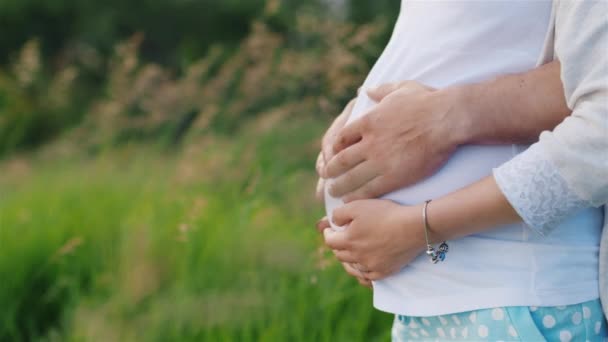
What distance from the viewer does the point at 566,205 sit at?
3.16 feet

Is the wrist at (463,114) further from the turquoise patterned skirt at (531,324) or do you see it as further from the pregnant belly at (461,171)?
the turquoise patterned skirt at (531,324)

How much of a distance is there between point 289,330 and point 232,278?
1.37 ft

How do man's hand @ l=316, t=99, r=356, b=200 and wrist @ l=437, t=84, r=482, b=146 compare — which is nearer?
wrist @ l=437, t=84, r=482, b=146

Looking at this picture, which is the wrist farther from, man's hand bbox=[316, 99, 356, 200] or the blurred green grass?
the blurred green grass

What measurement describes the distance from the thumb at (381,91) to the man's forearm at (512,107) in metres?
0.13

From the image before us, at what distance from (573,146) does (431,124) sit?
0.79 feet

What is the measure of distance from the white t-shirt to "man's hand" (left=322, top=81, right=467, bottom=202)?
3 cm

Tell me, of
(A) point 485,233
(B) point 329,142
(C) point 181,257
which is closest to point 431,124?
(A) point 485,233

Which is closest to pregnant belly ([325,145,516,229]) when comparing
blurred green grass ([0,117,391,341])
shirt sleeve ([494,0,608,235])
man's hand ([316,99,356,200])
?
shirt sleeve ([494,0,608,235])

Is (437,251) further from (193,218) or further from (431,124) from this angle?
(193,218)

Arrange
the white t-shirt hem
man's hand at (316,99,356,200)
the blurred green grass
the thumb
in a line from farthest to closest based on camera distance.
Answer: the blurred green grass → man's hand at (316,99,356,200) → the thumb → the white t-shirt hem

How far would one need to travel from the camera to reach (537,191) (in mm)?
968

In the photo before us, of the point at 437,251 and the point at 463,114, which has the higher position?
the point at 463,114

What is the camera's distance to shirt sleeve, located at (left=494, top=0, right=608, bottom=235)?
0.92 metres
